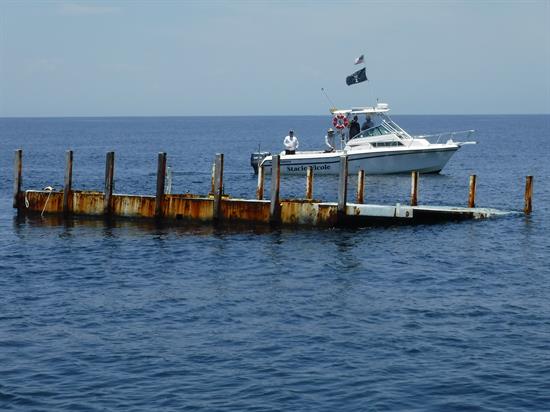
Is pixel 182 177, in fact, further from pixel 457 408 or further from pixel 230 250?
pixel 457 408

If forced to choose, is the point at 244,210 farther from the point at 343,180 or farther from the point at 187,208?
the point at 343,180

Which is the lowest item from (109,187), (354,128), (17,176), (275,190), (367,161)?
(109,187)

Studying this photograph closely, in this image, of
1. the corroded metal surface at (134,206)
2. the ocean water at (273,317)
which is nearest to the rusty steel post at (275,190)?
the ocean water at (273,317)

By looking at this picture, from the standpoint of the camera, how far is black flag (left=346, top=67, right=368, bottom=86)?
46562mm

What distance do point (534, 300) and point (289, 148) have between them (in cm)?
2663

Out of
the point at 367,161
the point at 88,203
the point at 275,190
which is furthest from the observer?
the point at 367,161

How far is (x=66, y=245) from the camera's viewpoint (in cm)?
2834

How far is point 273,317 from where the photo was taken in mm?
19672

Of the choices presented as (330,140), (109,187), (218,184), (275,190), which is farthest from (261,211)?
(330,140)

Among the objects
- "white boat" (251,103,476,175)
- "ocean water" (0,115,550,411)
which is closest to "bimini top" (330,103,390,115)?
"white boat" (251,103,476,175)

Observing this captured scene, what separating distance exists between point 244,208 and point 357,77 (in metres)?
18.9

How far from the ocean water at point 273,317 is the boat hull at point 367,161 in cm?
1403

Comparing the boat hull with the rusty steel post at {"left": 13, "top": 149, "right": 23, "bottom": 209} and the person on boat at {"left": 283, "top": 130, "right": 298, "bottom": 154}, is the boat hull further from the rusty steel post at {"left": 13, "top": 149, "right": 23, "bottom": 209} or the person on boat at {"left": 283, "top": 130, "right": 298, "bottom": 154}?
the rusty steel post at {"left": 13, "top": 149, "right": 23, "bottom": 209}

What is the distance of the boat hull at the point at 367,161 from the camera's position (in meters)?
46.8
